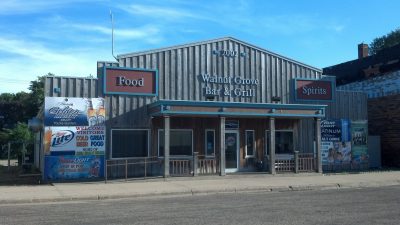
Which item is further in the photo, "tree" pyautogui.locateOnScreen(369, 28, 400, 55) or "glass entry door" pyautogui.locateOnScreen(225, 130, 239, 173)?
"tree" pyautogui.locateOnScreen(369, 28, 400, 55)

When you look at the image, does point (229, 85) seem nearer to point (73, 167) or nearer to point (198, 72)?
point (198, 72)

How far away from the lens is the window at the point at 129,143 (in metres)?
21.5

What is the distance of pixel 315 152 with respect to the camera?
23938mm

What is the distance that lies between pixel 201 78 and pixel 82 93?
19.1ft

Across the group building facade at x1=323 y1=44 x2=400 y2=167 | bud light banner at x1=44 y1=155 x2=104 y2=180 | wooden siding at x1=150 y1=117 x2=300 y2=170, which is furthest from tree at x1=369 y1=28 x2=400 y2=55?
bud light banner at x1=44 y1=155 x2=104 y2=180

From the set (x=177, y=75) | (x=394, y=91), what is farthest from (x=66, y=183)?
(x=394, y=91)

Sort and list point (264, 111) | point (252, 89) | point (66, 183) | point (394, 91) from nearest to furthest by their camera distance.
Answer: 1. point (66, 183)
2. point (264, 111)
3. point (252, 89)
4. point (394, 91)

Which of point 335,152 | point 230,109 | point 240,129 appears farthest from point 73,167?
point 335,152

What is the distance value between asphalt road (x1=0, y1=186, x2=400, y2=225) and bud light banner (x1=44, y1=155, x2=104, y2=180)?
632 cm

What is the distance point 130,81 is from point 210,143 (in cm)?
504

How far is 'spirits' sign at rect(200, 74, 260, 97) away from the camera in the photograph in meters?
23.6

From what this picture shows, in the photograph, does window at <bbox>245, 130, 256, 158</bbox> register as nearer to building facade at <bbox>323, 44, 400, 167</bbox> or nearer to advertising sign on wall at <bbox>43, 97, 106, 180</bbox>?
advertising sign on wall at <bbox>43, 97, 106, 180</bbox>

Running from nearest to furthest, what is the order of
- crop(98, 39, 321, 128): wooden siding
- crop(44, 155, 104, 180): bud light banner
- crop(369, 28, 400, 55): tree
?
crop(44, 155, 104, 180): bud light banner, crop(98, 39, 321, 128): wooden siding, crop(369, 28, 400, 55): tree

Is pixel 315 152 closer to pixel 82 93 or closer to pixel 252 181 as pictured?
pixel 252 181
